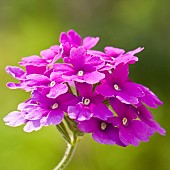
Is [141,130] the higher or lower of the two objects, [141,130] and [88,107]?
the lower

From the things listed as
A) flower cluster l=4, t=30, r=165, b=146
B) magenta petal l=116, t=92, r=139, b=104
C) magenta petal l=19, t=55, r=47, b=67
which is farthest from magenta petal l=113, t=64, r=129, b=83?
magenta petal l=19, t=55, r=47, b=67

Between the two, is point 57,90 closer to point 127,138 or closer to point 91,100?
point 91,100

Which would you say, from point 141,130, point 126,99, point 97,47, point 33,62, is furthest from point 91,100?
point 97,47

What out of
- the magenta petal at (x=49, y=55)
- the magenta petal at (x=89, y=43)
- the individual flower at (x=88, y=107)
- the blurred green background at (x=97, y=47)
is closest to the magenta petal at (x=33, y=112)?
the individual flower at (x=88, y=107)

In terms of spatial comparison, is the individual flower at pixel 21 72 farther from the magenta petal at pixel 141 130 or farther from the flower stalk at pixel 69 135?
the magenta petal at pixel 141 130

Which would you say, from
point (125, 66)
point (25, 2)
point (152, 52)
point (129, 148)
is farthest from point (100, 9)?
point (125, 66)

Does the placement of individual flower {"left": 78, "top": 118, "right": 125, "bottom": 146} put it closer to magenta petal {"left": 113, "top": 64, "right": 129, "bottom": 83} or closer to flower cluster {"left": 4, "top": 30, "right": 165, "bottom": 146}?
flower cluster {"left": 4, "top": 30, "right": 165, "bottom": 146}

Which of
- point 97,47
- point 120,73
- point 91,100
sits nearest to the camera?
point 91,100
